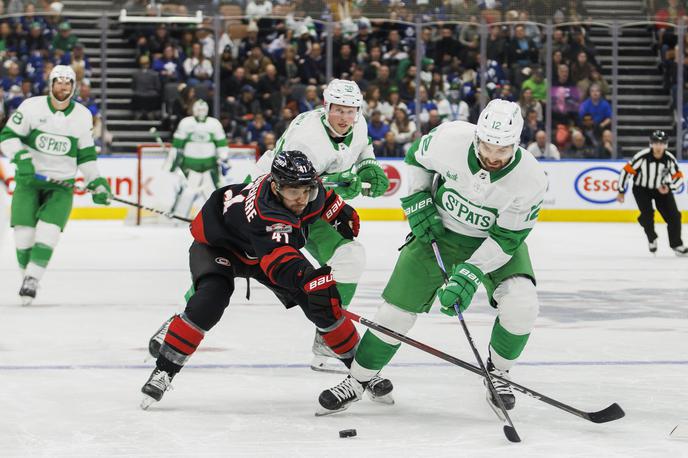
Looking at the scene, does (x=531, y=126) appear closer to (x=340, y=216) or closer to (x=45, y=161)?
(x=45, y=161)

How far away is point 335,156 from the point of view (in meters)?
5.05

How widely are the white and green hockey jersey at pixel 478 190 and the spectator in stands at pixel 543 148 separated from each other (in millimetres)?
9497

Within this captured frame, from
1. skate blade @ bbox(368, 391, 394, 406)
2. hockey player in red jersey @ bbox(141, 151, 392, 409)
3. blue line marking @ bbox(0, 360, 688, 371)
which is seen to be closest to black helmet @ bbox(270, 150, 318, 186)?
hockey player in red jersey @ bbox(141, 151, 392, 409)

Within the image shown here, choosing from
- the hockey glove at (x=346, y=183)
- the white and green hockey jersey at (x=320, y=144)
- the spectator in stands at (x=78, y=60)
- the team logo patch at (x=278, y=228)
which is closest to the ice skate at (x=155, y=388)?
the team logo patch at (x=278, y=228)

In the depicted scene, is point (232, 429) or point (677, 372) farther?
point (677, 372)

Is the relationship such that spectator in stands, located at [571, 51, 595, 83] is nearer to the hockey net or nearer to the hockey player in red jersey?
the hockey net

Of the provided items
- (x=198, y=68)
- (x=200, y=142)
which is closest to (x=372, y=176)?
(x=200, y=142)

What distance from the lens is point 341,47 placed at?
546 inches

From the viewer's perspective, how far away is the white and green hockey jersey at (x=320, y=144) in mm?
4965

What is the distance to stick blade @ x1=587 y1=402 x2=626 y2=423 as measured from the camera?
12.3 ft

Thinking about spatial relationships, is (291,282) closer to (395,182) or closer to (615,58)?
(395,182)

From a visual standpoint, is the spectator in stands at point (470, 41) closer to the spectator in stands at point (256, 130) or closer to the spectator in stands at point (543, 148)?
the spectator in stands at point (543, 148)

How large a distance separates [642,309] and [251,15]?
788 centimetres

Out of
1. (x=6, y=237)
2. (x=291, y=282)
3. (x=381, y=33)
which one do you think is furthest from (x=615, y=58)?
(x=291, y=282)
